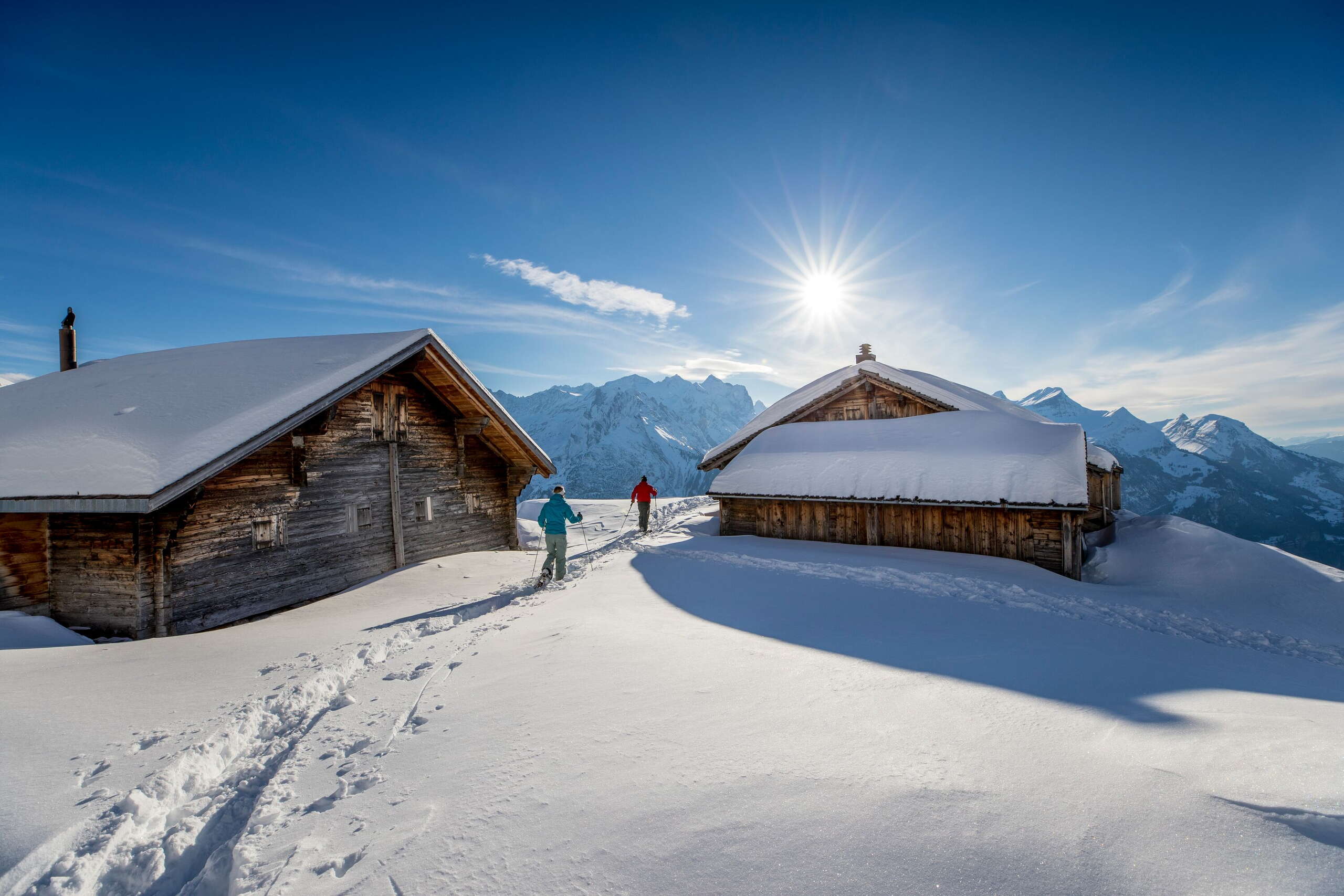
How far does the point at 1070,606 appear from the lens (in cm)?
945

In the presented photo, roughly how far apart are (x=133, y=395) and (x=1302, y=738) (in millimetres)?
17715

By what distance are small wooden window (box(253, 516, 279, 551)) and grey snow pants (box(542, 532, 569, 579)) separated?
17.7 ft

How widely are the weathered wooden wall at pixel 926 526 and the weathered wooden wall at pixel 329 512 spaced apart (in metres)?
8.56

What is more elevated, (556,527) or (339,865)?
(556,527)

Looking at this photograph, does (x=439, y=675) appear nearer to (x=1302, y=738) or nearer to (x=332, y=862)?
(x=332, y=862)

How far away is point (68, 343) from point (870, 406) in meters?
26.0

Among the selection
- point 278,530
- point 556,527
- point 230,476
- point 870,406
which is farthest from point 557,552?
point 870,406

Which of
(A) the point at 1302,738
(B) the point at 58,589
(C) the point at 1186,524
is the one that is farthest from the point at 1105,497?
(B) the point at 58,589

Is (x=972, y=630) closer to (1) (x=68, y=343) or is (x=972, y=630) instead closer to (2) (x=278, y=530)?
(2) (x=278, y=530)

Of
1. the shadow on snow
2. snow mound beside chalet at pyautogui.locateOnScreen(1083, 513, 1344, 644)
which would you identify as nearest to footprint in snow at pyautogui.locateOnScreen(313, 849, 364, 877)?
the shadow on snow

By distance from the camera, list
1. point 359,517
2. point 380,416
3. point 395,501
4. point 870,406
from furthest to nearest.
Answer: point 870,406, point 395,501, point 380,416, point 359,517

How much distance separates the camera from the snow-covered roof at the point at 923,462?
12.5 meters

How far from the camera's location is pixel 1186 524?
16172mm

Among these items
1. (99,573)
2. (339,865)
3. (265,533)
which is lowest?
(339,865)
